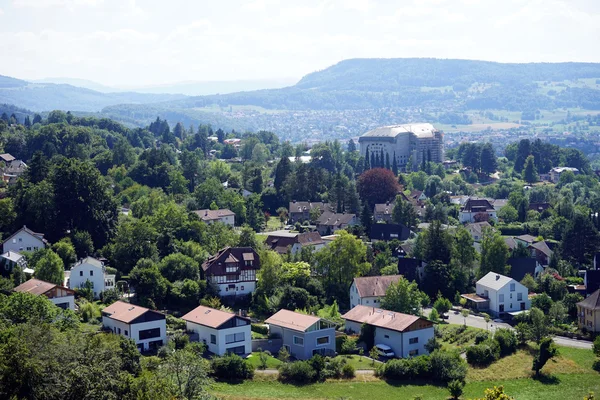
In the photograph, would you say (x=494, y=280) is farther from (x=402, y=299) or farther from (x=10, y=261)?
(x=10, y=261)

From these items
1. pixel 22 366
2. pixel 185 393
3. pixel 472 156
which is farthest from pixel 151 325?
pixel 472 156

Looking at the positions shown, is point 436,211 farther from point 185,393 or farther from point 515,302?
point 185,393

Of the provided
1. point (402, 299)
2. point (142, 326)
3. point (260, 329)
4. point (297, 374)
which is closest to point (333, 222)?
point (402, 299)

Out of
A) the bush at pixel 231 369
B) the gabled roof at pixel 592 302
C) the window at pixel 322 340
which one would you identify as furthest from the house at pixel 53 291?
the gabled roof at pixel 592 302

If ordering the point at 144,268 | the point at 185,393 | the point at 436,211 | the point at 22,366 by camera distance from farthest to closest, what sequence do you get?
1. the point at 436,211
2. the point at 144,268
3. the point at 185,393
4. the point at 22,366

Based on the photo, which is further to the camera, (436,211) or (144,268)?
(436,211)
